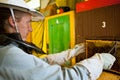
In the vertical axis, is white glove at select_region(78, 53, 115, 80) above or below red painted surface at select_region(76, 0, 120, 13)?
below

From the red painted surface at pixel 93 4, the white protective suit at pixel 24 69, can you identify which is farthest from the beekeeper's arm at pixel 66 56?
the white protective suit at pixel 24 69

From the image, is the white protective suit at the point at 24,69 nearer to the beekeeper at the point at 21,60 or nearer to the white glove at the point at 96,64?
the beekeeper at the point at 21,60

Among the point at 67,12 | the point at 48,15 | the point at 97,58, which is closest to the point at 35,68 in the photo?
the point at 97,58

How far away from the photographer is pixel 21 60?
2.79 ft

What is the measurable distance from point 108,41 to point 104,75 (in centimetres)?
27

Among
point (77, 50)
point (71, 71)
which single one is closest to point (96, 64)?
point (71, 71)

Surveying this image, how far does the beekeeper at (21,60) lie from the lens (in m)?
0.85

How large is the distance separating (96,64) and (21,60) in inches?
16.9

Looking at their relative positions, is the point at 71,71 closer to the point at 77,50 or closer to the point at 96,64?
the point at 96,64

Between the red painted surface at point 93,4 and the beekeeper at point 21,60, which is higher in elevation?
the red painted surface at point 93,4

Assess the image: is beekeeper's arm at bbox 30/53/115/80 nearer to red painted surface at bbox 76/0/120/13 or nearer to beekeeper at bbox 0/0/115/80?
beekeeper at bbox 0/0/115/80

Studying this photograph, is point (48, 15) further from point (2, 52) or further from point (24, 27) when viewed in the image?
point (2, 52)

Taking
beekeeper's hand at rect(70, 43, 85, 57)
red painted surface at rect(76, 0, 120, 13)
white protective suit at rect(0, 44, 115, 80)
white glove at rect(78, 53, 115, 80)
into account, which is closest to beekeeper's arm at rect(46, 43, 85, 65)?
beekeeper's hand at rect(70, 43, 85, 57)

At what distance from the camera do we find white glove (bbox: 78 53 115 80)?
984 mm
